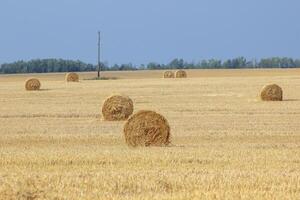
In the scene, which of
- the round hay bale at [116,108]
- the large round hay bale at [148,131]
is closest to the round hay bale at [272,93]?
the round hay bale at [116,108]

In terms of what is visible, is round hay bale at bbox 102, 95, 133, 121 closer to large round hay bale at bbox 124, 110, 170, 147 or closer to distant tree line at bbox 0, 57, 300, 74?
large round hay bale at bbox 124, 110, 170, 147

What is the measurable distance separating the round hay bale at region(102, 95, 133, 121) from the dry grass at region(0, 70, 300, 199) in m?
0.47

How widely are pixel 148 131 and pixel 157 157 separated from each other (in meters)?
3.27

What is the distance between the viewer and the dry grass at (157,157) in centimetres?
Result: 941

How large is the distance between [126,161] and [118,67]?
323 feet

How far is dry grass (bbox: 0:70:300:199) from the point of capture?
9.41 meters

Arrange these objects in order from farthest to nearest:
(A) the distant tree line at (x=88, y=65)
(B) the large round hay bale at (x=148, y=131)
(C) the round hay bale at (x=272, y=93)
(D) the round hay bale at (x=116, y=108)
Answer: (A) the distant tree line at (x=88, y=65) < (C) the round hay bale at (x=272, y=93) < (D) the round hay bale at (x=116, y=108) < (B) the large round hay bale at (x=148, y=131)

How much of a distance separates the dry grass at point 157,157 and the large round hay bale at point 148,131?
40 centimetres

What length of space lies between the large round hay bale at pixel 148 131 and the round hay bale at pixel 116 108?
8.83 meters

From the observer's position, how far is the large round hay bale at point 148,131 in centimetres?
1622

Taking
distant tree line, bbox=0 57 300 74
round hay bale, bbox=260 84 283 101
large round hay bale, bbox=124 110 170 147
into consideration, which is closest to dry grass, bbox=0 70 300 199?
large round hay bale, bbox=124 110 170 147

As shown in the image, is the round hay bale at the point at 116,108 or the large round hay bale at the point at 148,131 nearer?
the large round hay bale at the point at 148,131

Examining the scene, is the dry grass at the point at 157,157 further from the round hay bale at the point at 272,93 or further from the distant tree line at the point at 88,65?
the distant tree line at the point at 88,65

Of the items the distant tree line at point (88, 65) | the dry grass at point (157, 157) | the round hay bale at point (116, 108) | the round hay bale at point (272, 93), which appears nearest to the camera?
the dry grass at point (157, 157)
